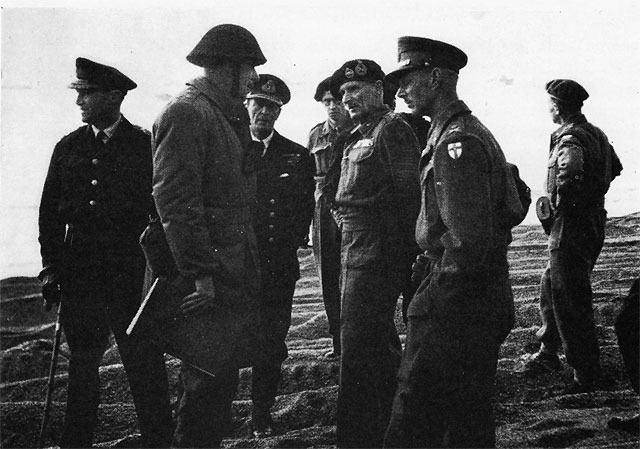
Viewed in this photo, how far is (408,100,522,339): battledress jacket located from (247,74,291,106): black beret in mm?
1661

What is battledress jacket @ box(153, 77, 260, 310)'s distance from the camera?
9.76ft

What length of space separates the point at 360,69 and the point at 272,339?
1537 mm

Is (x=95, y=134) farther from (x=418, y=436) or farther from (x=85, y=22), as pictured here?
(x=418, y=436)

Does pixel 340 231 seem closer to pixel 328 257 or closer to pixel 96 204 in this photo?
pixel 328 257

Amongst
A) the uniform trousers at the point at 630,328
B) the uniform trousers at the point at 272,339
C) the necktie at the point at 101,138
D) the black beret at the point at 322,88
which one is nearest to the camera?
the uniform trousers at the point at 630,328

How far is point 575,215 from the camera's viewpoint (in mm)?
4492

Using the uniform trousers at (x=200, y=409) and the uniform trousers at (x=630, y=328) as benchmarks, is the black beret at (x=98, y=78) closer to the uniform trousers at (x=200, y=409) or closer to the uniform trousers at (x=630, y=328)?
the uniform trousers at (x=200, y=409)

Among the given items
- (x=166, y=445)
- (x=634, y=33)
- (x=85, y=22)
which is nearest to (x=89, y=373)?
(x=166, y=445)

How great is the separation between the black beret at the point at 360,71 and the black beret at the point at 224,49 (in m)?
0.74

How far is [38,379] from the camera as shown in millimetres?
4363

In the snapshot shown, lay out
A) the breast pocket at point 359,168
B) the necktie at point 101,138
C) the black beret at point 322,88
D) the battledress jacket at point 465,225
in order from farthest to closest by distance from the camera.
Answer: the black beret at point 322,88
the necktie at point 101,138
the breast pocket at point 359,168
the battledress jacket at point 465,225

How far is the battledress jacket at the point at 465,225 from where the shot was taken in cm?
275

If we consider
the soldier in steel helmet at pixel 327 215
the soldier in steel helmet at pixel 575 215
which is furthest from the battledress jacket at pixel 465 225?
the soldier in steel helmet at pixel 327 215

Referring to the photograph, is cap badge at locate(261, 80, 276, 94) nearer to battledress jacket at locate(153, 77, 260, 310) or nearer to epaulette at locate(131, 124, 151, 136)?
epaulette at locate(131, 124, 151, 136)
